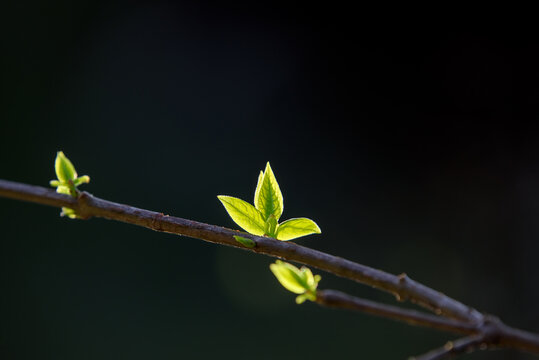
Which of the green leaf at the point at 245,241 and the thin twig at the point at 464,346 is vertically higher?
the green leaf at the point at 245,241

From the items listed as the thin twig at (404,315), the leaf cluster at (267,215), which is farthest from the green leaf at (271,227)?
the thin twig at (404,315)

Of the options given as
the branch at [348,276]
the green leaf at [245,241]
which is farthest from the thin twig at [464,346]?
the green leaf at [245,241]

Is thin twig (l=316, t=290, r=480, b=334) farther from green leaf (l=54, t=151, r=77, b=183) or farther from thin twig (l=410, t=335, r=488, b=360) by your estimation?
green leaf (l=54, t=151, r=77, b=183)

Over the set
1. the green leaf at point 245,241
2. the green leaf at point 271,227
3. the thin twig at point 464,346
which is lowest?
the thin twig at point 464,346

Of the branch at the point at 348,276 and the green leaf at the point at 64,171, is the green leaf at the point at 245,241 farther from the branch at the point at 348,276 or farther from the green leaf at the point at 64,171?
the green leaf at the point at 64,171

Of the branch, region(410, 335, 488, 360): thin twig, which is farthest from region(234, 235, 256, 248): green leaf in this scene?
region(410, 335, 488, 360): thin twig

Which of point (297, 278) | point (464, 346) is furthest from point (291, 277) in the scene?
point (464, 346)

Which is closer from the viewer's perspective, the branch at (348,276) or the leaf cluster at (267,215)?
the branch at (348,276)

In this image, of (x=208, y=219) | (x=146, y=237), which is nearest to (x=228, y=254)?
(x=208, y=219)
